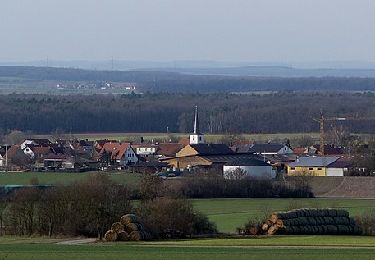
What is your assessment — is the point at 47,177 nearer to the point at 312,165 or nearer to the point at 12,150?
the point at 312,165

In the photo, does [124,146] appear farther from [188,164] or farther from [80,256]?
[80,256]

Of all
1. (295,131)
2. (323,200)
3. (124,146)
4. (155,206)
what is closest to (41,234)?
(155,206)

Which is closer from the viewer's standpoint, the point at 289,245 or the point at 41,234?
the point at 289,245

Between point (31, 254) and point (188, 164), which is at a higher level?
point (31, 254)

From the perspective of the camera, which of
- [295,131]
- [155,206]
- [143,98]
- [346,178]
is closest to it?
[155,206]

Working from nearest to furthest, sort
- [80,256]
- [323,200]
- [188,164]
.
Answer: [80,256] → [323,200] → [188,164]

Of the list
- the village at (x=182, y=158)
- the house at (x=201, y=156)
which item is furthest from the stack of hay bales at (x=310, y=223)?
the house at (x=201, y=156)

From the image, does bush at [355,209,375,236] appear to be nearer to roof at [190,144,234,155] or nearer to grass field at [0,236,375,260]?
grass field at [0,236,375,260]

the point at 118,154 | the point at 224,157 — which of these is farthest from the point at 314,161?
the point at 118,154
